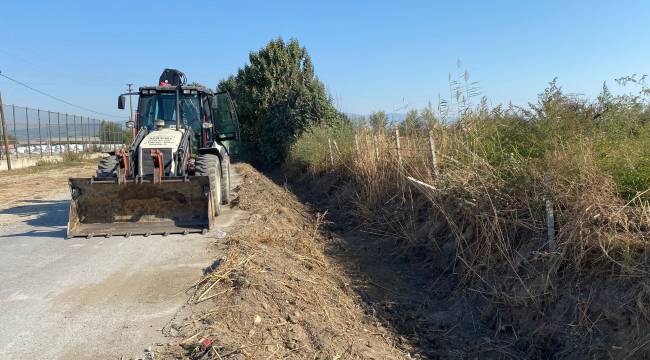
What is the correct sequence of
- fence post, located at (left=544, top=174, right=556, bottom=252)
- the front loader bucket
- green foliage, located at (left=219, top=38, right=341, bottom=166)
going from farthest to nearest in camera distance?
green foliage, located at (left=219, top=38, right=341, bottom=166) → the front loader bucket → fence post, located at (left=544, top=174, right=556, bottom=252)

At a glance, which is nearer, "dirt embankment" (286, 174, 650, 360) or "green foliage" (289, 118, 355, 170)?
"dirt embankment" (286, 174, 650, 360)

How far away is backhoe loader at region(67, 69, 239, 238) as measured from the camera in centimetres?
770

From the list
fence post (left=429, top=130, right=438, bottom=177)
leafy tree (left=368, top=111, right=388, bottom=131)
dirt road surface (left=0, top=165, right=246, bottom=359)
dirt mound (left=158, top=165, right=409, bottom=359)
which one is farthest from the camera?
leafy tree (left=368, top=111, right=388, bottom=131)

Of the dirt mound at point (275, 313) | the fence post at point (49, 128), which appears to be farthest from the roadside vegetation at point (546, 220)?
the fence post at point (49, 128)

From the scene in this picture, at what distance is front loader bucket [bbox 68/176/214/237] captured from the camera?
7633mm

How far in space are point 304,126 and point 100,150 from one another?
24334 mm

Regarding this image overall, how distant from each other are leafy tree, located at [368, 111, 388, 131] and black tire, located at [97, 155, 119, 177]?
18.8 ft

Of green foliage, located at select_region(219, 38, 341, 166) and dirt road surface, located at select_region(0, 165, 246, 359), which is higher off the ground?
green foliage, located at select_region(219, 38, 341, 166)

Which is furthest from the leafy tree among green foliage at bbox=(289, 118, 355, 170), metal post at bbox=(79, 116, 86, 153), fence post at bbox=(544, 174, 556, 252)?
metal post at bbox=(79, 116, 86, 153)

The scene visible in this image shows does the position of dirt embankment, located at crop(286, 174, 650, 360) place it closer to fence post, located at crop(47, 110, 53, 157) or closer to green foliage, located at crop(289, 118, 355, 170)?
green foliage, located at crop(289, 118, 355, 170)

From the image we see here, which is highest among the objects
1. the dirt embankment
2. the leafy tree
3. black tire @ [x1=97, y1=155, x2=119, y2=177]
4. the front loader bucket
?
the leafy tree

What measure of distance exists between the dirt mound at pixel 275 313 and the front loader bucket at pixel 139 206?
3.28 ft

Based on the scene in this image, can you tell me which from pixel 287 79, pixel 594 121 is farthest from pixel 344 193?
pixel 287 79

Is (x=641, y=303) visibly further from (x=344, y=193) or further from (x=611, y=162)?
(x=344, y=193)
